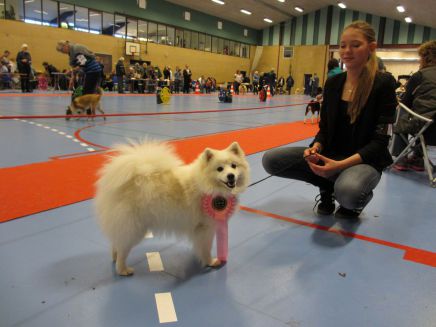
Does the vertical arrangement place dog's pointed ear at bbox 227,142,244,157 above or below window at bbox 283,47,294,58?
below

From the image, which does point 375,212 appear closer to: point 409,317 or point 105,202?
point 409,317

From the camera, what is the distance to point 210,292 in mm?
1798

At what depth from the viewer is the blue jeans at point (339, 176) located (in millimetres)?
2465

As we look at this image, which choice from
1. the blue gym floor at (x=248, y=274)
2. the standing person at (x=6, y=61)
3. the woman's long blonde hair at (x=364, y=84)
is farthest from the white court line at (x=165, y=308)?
the standing person at (x=6, y=61)

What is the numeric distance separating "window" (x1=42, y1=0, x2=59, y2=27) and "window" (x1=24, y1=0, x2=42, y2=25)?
0.66ft

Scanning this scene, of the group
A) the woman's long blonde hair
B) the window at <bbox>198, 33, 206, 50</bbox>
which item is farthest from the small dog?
the window at <bbox>198, 33, 206, 50</bbox>

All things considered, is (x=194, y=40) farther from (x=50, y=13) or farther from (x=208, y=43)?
(x=50, y=13)

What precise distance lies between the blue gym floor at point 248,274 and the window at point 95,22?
20243mm

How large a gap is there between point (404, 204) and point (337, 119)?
45.4 inches

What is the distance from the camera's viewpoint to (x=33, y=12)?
17750mm

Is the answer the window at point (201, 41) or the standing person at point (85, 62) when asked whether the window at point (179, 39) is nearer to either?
the window at point (201, 41)

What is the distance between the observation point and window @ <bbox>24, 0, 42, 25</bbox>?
17500 millimetres

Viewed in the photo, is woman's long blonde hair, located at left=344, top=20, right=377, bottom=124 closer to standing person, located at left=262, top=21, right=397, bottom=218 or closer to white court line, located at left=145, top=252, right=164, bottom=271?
standing person, located at left=262, top=21, right=397, bottom=218

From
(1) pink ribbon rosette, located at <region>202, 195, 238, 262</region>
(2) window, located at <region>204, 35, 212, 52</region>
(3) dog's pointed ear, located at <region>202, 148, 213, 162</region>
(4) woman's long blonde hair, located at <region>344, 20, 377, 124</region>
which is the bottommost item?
(1) pink ribbon rosette, located at <region>202, 195, 238, 262</region>
